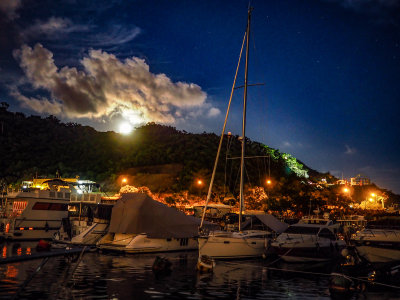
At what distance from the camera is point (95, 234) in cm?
3194

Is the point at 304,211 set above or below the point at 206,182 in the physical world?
below

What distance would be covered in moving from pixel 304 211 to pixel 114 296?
46.7 meters

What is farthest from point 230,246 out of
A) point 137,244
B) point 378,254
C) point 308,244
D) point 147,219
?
point 378,254

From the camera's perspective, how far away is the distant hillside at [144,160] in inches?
2751

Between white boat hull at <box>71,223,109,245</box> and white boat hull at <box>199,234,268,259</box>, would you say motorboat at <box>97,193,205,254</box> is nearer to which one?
white boat hull at <box>71,223,109,245</box>

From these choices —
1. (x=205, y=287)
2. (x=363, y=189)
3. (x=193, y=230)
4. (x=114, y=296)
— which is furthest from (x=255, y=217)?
(x=363, y=189)

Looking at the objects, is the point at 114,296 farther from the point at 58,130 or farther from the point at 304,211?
the point at 58,130

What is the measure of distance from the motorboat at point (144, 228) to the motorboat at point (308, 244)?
7.93 m

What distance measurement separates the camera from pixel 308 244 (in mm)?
27469

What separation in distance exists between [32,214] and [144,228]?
1781cm

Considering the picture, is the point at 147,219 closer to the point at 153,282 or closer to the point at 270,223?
the point at 153,282

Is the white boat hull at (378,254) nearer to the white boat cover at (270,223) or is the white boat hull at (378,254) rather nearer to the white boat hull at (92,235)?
the white boat cover at (270,223)

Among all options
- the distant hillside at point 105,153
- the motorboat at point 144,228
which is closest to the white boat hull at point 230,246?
the motorboat at point 144,228

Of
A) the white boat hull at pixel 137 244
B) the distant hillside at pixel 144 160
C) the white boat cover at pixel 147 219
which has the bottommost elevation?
the white boat hull at pixel 137 244
